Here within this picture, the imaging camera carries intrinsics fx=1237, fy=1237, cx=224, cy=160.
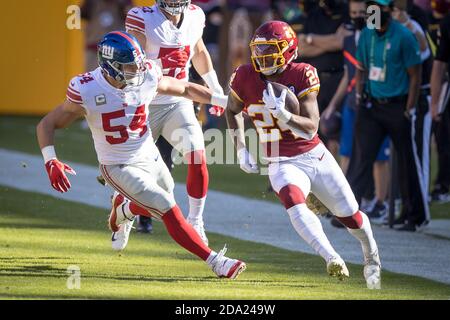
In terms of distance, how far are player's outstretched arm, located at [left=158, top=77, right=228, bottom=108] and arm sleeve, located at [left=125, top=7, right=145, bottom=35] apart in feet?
3.48

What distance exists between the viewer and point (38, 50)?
22.4 metres

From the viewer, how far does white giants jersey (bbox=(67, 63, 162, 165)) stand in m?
8.38

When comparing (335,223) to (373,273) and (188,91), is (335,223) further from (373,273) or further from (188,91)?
(373,273)

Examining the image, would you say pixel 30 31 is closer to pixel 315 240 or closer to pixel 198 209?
pixel 198 209

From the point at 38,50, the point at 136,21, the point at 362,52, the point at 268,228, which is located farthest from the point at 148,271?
the point at 38,50

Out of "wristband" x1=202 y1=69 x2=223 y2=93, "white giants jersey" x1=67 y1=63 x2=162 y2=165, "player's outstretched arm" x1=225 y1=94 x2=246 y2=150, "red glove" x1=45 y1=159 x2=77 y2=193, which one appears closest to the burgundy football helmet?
"player's outstretched arm" x1=225 y1=94 x2=246 y2=150

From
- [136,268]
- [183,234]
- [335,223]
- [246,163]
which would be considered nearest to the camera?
[183,234]

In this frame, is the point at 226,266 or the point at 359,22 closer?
the point at 226,266

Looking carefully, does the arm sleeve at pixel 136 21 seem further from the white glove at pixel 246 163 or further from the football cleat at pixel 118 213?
the white glove at pixel 246 163

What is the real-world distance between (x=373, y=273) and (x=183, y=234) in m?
1.31

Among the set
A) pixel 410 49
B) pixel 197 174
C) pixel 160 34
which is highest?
pixel 160 34

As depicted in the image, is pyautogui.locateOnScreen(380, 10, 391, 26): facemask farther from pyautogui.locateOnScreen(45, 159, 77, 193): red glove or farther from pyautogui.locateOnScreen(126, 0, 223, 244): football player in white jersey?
pyautogui.locateOnScreen(45, 159, 77, 193): red glove

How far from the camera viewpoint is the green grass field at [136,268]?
7910mm

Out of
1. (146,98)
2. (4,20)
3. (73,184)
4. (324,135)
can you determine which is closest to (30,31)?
(4,20)
